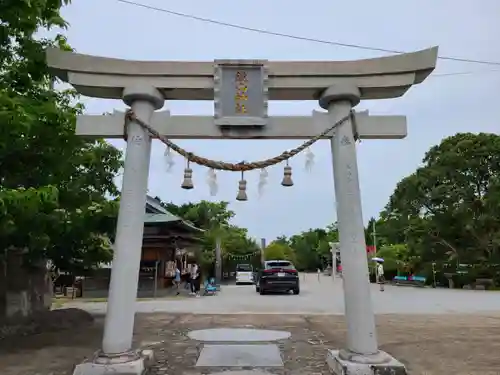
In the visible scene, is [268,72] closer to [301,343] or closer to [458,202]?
[301,343]

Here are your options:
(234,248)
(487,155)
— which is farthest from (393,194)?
(234,248)

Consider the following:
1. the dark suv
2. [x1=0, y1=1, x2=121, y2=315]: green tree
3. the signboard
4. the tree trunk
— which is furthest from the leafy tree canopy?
the dark suv

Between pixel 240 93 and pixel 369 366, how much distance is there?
12.9 feet

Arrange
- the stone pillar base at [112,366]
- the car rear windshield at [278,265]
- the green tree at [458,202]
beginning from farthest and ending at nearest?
the green tree at [458,202], the car rear windshield at [278,265], the stone pillar base at [112,366]

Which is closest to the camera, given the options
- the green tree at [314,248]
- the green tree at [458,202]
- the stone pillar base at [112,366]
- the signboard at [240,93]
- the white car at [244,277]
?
the stone pillar base at [112,366]

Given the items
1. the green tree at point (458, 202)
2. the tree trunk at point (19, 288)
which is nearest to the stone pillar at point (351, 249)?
the tree trunk at point (19, 288)

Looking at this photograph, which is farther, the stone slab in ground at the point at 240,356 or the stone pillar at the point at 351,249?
the stone slab in ground at the point at 240,356

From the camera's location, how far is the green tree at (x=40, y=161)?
6215 mm

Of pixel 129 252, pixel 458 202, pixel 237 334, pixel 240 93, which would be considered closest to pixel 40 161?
pixel 129 252

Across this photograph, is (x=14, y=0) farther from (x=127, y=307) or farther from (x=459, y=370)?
(x=459, y=370)

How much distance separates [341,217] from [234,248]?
39.2 m

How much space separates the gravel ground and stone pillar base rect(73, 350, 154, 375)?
539 mm

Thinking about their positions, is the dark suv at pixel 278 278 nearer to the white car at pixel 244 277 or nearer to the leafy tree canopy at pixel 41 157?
the leafy tree canopy at pixel 41 157

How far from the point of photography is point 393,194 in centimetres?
3388
